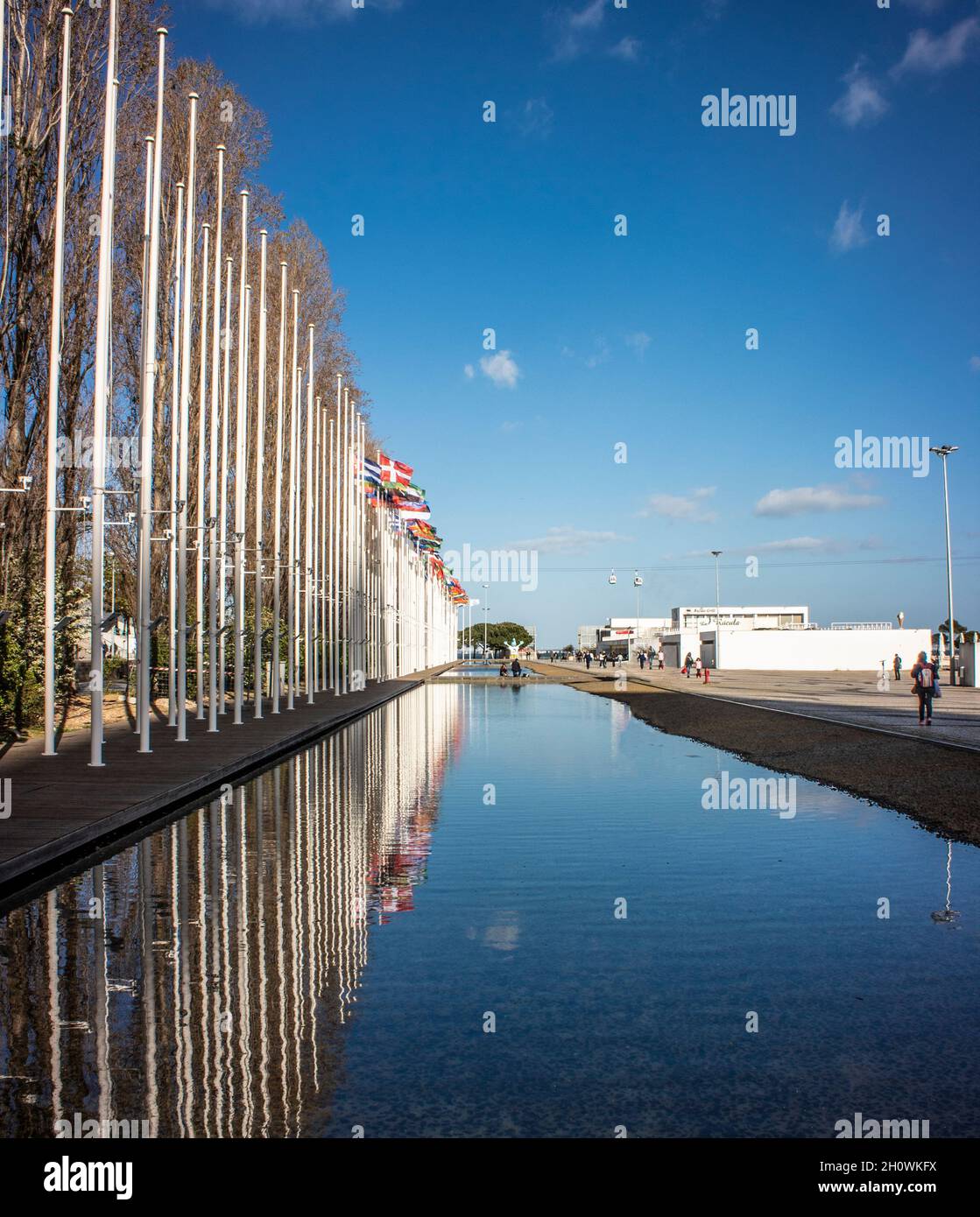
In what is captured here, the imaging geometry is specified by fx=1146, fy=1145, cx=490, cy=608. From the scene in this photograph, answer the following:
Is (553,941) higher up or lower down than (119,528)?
lower down

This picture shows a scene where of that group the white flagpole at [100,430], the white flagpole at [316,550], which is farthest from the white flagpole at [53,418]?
the white flagpole at [316,550]

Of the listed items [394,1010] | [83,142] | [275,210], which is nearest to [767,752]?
[394,1010]

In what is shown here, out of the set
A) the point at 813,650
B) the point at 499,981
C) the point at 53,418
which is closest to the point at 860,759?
the point at 53,418

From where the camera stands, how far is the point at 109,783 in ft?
44.2

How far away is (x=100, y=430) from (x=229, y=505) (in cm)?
2477

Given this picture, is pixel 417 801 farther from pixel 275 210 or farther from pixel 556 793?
pixel 275 210

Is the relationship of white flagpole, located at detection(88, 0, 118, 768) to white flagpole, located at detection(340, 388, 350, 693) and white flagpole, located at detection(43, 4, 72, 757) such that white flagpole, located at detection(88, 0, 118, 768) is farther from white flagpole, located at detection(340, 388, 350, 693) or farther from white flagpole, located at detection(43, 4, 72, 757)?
white flagpole, located at detection(340, 388, 350, 693)

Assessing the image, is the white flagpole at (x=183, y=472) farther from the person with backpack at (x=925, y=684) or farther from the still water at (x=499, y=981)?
the person with backpack at (x=925, y=684)

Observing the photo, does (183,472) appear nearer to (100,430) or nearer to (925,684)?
(100,430)

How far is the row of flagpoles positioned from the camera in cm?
1599

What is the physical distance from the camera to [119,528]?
3197cm

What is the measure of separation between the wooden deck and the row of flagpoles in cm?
58

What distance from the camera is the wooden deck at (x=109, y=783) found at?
30.5 feet

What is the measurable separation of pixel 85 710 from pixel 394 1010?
72.7ft
